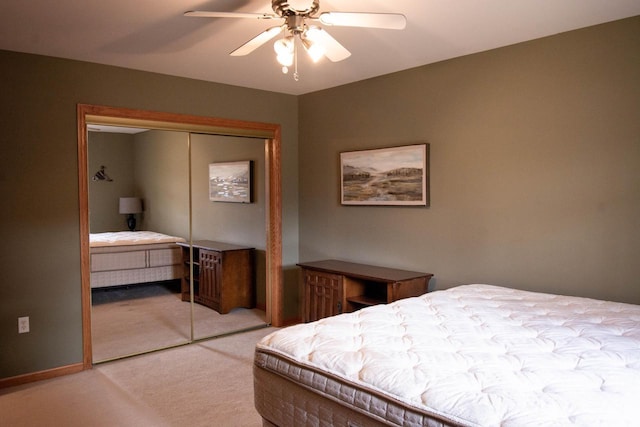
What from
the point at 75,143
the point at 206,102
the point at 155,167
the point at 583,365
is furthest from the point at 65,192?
the point at 583,365

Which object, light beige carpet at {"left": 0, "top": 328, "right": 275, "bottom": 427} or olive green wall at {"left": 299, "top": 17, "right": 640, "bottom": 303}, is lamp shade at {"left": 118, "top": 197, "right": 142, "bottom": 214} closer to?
light beige carpet at {"left": 0, "top": 328, "right": 275, "bottom": 427}

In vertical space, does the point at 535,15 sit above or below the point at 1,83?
above

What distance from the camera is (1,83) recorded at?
3.30 m

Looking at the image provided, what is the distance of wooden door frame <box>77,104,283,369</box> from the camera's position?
365cm

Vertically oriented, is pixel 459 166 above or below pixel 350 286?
above

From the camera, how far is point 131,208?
4066mm

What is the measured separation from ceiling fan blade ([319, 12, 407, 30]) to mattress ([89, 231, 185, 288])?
2694mm

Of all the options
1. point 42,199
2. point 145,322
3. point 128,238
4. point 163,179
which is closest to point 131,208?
point 128,238

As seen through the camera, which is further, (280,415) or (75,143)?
(75,143)

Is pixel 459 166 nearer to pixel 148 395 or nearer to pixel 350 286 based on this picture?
pixel 350 286

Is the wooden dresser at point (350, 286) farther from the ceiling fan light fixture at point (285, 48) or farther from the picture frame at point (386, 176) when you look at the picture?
the ceiling fan light fixture at point (285, 48)

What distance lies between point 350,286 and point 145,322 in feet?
6.50

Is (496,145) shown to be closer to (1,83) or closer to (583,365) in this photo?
(583,365)

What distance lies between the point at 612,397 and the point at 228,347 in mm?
3283
